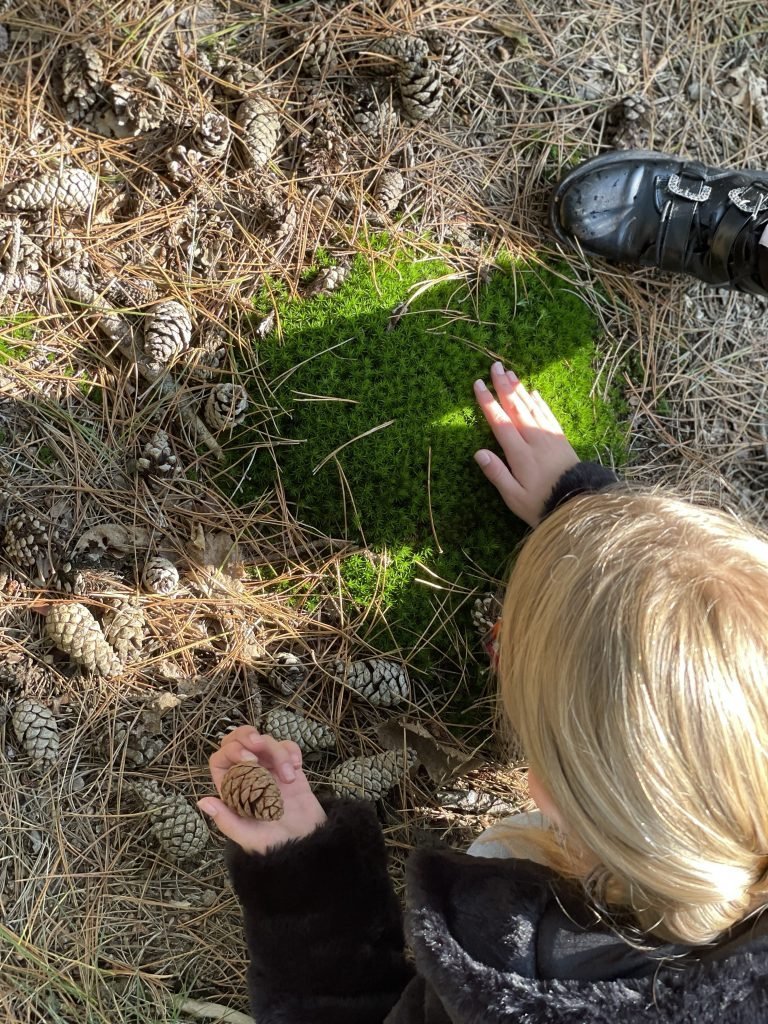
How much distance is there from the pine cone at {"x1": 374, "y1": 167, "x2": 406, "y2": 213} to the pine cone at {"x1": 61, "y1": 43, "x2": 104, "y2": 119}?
818 millimetres

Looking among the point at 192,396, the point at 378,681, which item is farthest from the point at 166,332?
the point at 378,681

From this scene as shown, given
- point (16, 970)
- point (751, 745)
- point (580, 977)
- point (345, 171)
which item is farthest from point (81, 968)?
point (345, 171)

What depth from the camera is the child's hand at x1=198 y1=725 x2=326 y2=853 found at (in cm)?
188

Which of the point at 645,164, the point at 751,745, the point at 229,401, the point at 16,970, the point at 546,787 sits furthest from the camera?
the point at 645,164

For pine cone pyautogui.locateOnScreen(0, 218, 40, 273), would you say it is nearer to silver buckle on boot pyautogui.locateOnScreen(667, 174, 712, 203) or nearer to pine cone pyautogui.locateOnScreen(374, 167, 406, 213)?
pine cone pyautogui.locateOnScreen(374, 167, 406, 213)

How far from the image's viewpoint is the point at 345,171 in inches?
90.0

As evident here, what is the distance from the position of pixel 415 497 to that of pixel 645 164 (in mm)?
1226

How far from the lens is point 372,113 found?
90.4 inches

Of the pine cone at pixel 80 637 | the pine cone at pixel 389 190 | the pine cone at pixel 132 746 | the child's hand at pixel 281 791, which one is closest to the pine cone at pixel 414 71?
the pine cone at pixel 389 190

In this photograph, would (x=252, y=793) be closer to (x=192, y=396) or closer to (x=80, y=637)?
(x=80, y=637)

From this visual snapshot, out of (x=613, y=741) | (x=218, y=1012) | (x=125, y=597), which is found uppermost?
(x=613, y=741)

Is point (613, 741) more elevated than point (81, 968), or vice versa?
point (613, 741)

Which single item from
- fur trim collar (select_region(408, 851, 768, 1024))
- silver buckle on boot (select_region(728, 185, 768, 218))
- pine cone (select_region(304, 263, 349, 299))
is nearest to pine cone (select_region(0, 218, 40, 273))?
pine cone (select_region(304, 263, 349, 299))

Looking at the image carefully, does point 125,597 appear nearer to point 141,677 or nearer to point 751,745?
point 141,677
